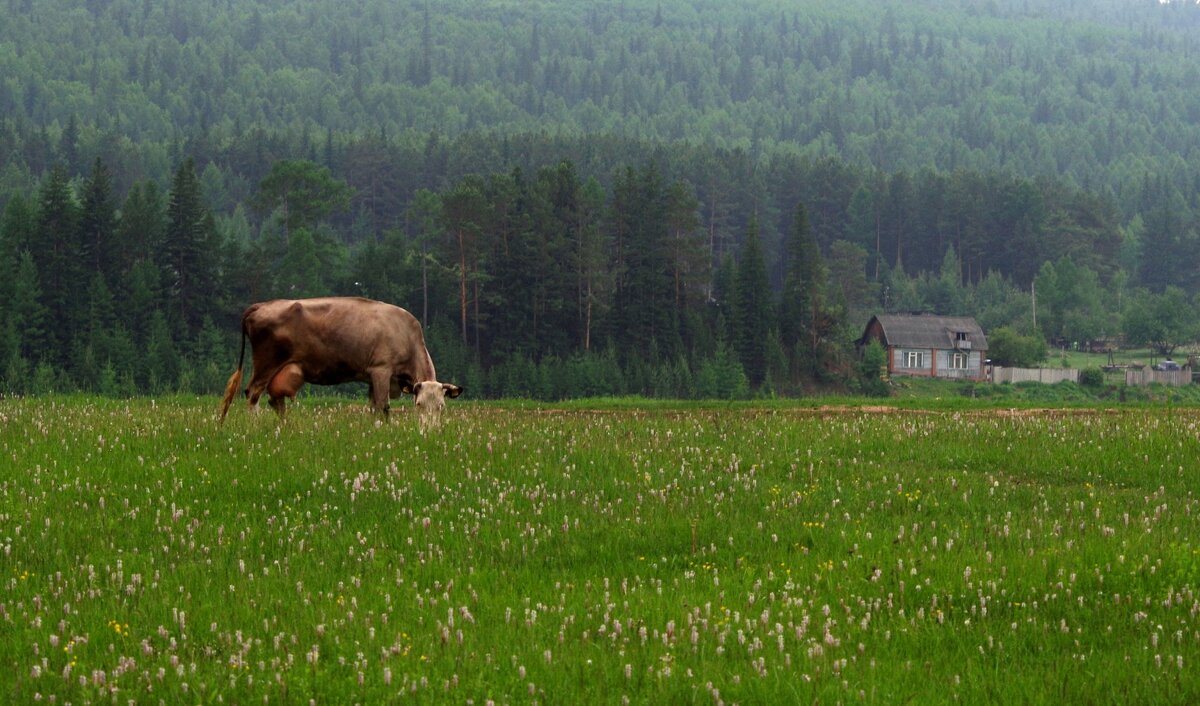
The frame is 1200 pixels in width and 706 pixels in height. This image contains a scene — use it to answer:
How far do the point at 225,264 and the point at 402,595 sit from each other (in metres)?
91.9

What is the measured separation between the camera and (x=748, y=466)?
15430mm

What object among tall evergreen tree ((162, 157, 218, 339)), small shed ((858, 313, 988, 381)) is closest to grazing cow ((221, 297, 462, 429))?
tall evergreen tree ((162, 157, 218, 339))

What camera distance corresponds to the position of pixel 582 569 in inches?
429

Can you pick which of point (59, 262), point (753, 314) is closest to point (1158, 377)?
point (753, 314)

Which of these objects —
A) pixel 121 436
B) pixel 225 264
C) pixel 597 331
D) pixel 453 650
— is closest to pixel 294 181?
pixel 225 264

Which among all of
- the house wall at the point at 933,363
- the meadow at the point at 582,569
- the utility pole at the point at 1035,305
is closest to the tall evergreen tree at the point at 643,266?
the house wall at the point at 933,363

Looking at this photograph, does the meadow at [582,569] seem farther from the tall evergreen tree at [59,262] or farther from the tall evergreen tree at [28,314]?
the tall evergreen tree at [59,262]

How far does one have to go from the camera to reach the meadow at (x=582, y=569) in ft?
27.2

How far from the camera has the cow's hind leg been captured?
2020 centimetres

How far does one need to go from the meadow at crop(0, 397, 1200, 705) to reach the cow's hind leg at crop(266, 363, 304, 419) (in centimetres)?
298

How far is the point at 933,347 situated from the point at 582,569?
121029mm

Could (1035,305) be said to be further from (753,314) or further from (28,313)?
(28,313)

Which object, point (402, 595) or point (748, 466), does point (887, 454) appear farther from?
point (402, 595)

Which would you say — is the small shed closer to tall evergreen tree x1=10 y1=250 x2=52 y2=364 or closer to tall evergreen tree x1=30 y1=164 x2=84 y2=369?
tall evergreen tree x1=30 y1=164 x2=84 y2=369
